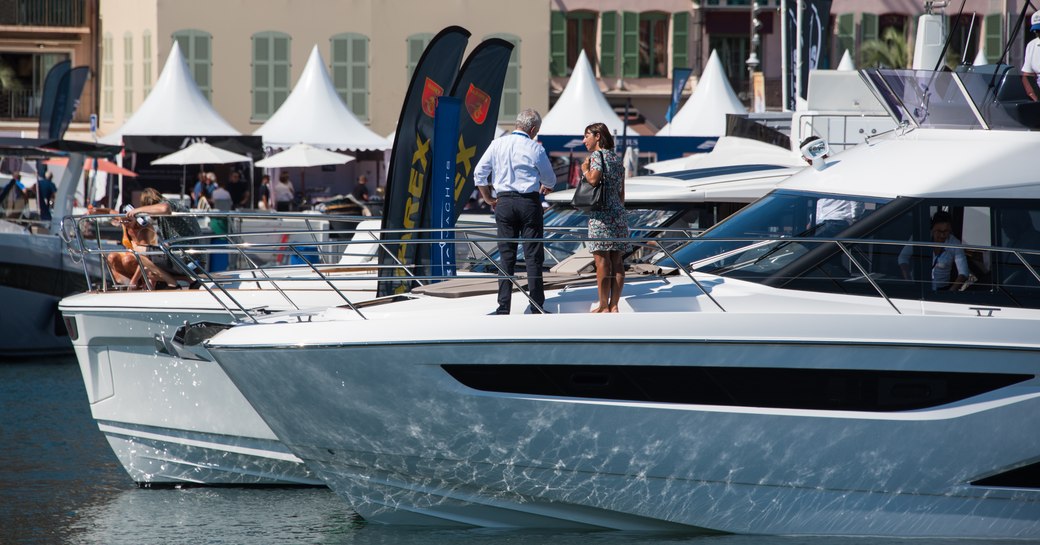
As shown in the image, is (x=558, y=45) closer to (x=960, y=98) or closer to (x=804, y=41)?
(x=804, y=41)

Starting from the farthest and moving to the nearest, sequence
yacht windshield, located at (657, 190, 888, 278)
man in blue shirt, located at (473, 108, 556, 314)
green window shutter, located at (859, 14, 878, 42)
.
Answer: green window shutter, located at (859, 14, 878, 42) → man in blue shirt, located at (473, 108, 556, 314) → yacht windshield, located at (657, 190, 888, 278)

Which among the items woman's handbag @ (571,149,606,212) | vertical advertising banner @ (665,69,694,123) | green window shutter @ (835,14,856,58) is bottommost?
woman's handbag @ (571,149,606,212)

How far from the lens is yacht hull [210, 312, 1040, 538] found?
22.8ft

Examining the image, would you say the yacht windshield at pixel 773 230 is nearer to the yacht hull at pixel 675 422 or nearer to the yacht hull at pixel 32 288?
the yacht hull at pixel 675 422

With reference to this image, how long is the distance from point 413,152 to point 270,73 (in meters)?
25.4

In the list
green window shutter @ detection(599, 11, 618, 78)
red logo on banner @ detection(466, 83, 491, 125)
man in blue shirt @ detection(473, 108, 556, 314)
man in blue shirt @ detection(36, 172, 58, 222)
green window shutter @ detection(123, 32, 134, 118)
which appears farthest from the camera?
green window shutter @ detection(599, 11, 618, 78)

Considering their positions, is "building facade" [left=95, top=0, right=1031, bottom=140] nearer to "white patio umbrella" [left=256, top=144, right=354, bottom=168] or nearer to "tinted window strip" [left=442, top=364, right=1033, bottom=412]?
"white patio umbrella" [left=256, top=144, right=354, bottom=168]

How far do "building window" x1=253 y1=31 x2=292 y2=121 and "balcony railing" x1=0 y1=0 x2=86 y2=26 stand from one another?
1031 centimetres

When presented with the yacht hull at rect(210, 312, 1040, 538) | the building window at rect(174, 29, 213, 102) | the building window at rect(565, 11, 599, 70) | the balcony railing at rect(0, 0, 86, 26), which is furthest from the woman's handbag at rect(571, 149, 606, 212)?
the balcony railing at rect(0, 0, 86, 26)

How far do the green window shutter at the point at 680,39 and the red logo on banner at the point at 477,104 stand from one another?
28401 mm

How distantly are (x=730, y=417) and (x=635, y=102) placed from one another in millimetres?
31981

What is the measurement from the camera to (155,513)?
8797 mm

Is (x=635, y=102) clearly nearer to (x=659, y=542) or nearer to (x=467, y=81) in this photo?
(x=467, y=81)

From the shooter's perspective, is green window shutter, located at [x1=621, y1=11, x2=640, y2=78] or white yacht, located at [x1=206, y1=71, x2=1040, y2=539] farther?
green window shutter, located at [x1=621, y1=11, x2=640, y2=78]
